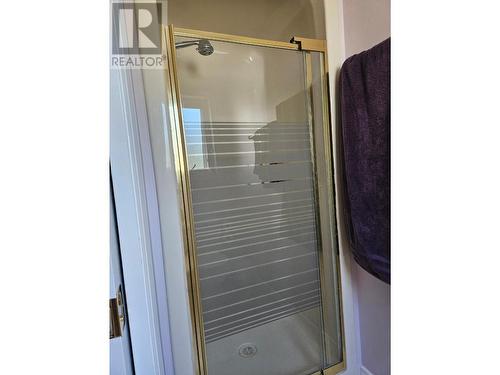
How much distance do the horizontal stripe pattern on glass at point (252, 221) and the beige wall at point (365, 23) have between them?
0.46m

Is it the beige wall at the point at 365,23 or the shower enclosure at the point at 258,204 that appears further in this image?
the shower enclosure at the point at 258,204

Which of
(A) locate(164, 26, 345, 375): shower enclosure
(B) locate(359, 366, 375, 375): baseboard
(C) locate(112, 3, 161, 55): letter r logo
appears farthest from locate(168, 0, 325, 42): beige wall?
(B) locate(359, 366, 375, 375): baseboard

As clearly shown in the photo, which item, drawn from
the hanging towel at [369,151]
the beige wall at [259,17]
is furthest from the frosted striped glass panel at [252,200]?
the hanging towel at [369,151]

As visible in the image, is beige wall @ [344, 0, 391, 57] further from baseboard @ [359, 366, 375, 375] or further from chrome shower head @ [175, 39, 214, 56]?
baseboard @ [359, 366, 375, 375]

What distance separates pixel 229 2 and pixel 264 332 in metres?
1.93

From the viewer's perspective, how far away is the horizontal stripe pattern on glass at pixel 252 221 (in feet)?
3.97

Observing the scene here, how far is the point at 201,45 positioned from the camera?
3.74 ft

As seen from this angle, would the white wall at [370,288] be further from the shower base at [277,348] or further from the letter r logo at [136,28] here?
the letter r logo at [136,28]

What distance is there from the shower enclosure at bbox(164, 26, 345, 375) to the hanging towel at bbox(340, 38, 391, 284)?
17 centimetres

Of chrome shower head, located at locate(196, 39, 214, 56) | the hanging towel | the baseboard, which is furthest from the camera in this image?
the baseboard

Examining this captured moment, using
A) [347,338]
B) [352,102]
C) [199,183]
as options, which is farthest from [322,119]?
[347,338]

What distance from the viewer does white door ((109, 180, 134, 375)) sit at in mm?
567

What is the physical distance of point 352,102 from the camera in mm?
1120
